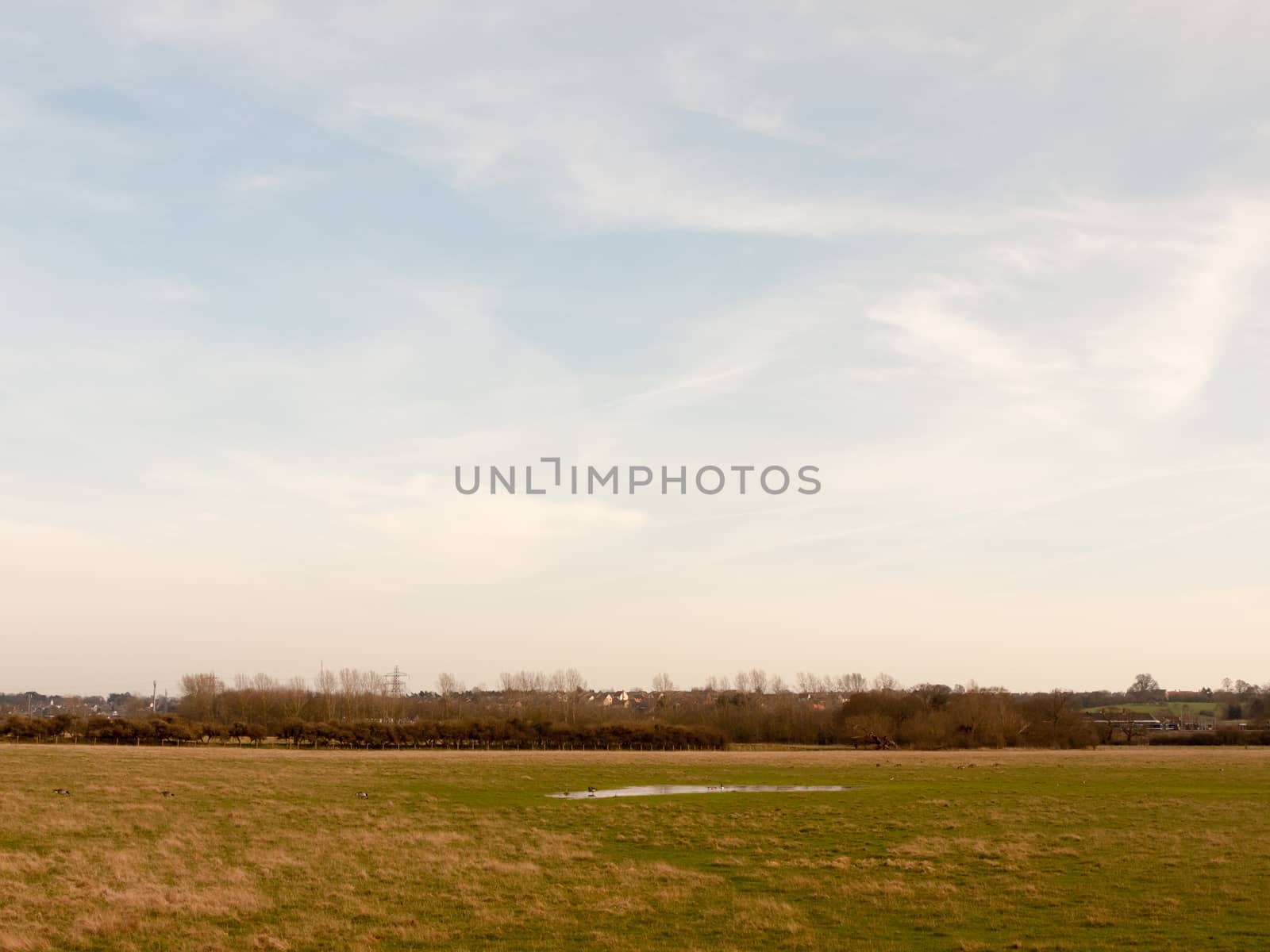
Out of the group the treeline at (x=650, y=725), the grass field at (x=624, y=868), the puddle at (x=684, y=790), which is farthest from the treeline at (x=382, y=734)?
the grass field at (x=624, y=868)

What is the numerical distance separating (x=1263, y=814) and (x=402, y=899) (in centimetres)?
3135

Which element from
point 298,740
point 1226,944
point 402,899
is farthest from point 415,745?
point 1226,944

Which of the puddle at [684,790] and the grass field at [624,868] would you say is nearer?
the grass field at [624,868]

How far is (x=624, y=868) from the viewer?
82.7 ft

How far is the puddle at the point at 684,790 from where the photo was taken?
159 ft

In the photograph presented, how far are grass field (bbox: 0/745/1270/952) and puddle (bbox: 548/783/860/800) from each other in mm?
2274

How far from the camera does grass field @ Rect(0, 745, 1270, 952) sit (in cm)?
1778

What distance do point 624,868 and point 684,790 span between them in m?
28.1

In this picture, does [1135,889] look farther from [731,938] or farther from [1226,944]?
[731,938]

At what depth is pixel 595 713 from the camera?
595 ft

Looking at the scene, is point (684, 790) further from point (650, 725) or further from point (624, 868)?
point (650, 725)

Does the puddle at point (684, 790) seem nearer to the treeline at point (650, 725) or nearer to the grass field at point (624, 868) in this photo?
the grass field at point (624, 868)

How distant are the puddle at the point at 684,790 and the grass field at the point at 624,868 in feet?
7.46

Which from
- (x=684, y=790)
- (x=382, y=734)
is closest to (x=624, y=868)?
(x=684, y=790)
